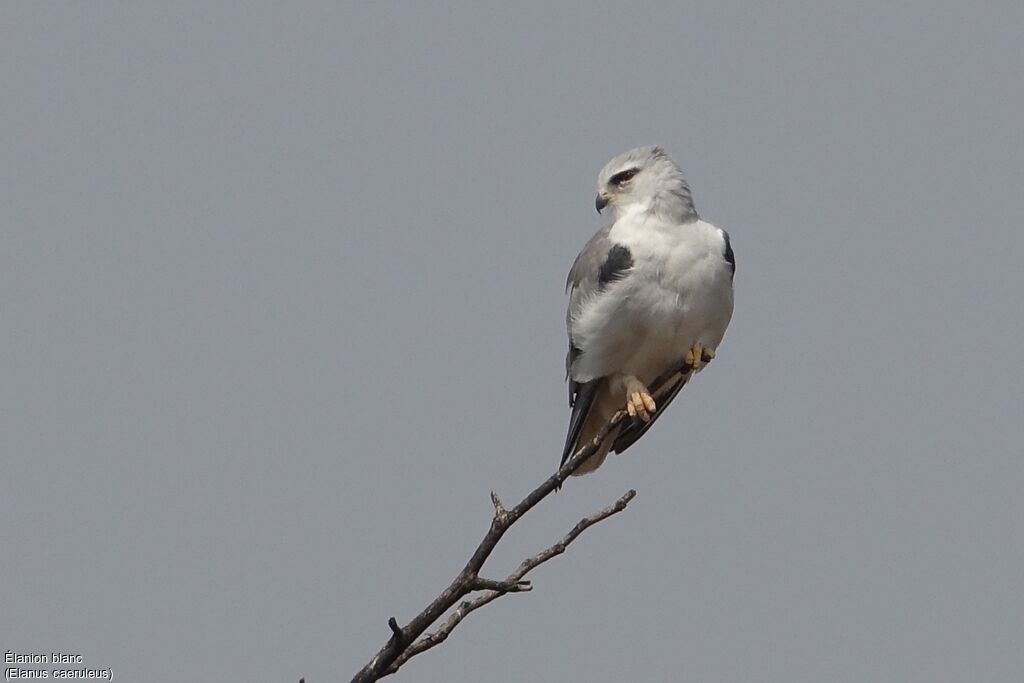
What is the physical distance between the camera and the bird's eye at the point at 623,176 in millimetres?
7723

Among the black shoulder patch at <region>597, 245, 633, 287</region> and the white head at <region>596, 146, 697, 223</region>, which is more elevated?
the white head at <region>596, 146, 697, 223</region>

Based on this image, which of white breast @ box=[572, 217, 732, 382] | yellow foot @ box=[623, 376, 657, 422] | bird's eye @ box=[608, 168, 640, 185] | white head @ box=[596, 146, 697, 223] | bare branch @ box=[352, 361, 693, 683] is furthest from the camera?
bird's eye @ box=[608, 168, 640, 185]

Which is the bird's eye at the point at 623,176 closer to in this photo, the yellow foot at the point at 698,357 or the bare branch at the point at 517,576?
the yellow foot at the point at 698,357

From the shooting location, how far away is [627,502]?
202 inches

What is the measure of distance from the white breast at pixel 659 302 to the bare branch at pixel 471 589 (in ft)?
6.21

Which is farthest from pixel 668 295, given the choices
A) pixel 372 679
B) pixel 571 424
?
pixel 372 679

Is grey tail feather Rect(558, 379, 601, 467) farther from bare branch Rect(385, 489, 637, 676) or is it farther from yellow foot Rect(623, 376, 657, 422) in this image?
bare branch Rect(385, 489, 637, 676)

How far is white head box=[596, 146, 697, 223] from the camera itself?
7.43m

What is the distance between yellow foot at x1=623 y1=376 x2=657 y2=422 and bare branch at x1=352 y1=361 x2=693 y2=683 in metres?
1.96

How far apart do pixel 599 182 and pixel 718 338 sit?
1.29m

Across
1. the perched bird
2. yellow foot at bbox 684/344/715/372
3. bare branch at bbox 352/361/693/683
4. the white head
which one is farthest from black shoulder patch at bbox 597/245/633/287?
bare branch at bbox 352/361/693/683

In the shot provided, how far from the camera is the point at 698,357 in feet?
24.0

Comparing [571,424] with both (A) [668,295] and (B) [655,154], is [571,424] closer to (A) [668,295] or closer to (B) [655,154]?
(A) [668,295]

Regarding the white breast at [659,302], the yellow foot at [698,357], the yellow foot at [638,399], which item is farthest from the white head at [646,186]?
the yellow foot at [638,399]
